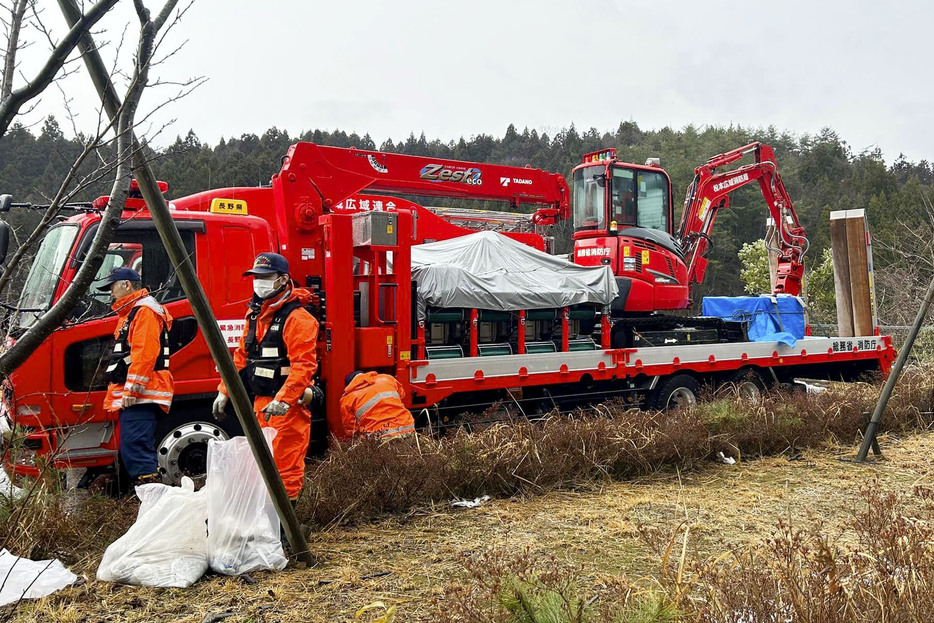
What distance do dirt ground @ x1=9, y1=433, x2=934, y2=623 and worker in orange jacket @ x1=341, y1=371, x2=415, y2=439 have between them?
3.60 ft

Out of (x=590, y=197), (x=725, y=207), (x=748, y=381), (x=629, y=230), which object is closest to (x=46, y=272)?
(x=590, y=197)

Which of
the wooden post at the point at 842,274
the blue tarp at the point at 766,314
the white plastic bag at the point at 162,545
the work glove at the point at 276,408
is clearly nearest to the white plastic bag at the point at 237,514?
the white plastic bag at the point at 162,545

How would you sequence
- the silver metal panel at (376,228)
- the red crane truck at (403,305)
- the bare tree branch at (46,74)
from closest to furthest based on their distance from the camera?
1. the bare tree branch at (46,74)
2. the red crane truck at (403,305)
3. the silver metal panel at (376,228)

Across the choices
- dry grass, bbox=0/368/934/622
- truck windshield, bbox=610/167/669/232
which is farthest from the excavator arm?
dry grass, bbox=0/368/934/622

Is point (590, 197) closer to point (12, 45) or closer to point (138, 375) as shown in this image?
point (138, 375)

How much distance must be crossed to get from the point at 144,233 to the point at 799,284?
11.7m

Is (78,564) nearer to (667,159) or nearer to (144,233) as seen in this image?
(144,233)

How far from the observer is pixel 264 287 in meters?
5.93

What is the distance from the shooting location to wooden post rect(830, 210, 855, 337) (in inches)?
545

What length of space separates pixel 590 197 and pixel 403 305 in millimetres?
4751

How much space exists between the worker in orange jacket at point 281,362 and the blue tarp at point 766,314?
809 centimetres

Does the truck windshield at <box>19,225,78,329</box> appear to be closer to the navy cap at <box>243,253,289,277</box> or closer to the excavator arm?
the navy cap at <box>243,253,289,277</box>

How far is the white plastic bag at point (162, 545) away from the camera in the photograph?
428cm

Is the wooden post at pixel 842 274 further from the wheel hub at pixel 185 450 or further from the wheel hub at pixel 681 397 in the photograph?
the wheel hub at pixel 185 450
